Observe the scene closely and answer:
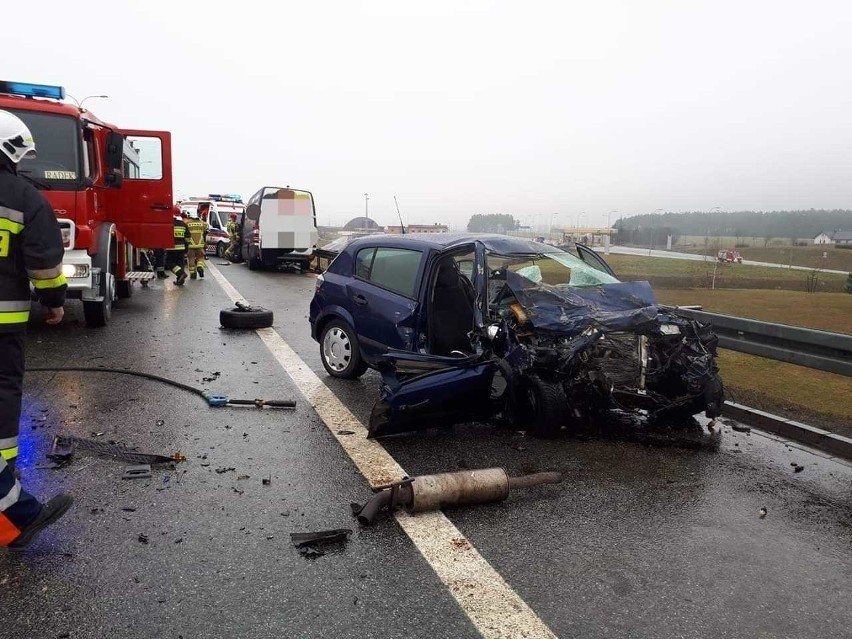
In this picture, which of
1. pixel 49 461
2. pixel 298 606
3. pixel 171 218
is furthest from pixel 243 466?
pixel 171 218

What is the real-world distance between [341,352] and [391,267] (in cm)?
114

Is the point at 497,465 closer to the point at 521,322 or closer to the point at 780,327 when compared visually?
the point at 521,322

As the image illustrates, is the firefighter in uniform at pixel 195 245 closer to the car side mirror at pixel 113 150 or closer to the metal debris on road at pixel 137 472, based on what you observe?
the car side mirror at pixel 113 150

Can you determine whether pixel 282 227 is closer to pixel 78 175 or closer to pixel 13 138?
pixel 78 175

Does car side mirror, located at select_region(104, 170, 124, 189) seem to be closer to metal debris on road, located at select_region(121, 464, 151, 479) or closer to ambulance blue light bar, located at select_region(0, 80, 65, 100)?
ambulance blue light bar, located at select_region(0, 80, 65, 100)

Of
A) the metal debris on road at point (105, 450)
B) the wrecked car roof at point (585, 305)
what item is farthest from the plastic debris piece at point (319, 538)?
the wrecked car roof at point (585, 305)

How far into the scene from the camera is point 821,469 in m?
4.50

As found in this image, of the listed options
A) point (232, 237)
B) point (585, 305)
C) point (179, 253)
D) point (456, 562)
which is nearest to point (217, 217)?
point (232, 237)

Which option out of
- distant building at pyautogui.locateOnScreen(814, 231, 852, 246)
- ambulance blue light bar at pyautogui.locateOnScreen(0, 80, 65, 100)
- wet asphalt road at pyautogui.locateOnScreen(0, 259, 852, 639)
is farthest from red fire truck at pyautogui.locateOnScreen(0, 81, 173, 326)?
distant building at pyautogui.locateOnScreen(814, 231, 852, 246)

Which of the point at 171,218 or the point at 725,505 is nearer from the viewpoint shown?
the point at 725,505

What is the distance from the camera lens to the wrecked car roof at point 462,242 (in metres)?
5.79

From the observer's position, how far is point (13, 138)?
3.23 metres

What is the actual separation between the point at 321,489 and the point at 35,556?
5.04ft

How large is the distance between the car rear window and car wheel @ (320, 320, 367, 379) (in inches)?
24.7
